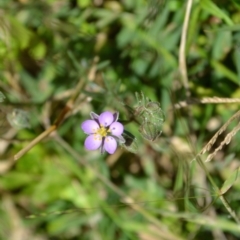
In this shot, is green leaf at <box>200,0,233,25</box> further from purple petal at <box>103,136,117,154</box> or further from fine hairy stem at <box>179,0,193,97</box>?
purple petal at <box>103,136,117,154</box>

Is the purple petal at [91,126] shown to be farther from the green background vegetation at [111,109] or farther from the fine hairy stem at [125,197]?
the fine hairy stem at [125,197]

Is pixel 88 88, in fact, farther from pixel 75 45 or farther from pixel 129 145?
pixel 129 145

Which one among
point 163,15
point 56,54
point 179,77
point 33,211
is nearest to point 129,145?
point 179,77

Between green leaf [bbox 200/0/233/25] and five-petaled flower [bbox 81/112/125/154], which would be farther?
green leaf [bbox 200/0/233/25]

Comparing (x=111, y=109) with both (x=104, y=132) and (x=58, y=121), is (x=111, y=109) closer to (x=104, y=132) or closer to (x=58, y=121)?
(x=58, y=121)

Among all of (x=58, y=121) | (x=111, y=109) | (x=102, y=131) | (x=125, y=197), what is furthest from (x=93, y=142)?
(x=125, y=197)

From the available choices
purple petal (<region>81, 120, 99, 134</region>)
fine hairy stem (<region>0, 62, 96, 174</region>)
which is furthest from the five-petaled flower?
fine hairy stem (<region>0, 62, 96, 174</region>)
